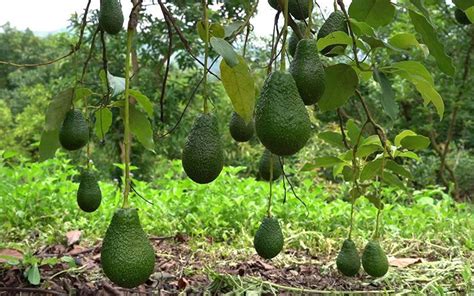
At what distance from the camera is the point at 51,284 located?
1306 millimetres

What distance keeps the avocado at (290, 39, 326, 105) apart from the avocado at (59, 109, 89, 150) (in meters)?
0.46

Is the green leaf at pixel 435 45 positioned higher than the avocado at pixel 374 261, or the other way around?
the green leaf at pixel 435 45

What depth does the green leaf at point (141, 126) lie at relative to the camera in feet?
3.31

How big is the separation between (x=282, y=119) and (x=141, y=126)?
0.54 metres

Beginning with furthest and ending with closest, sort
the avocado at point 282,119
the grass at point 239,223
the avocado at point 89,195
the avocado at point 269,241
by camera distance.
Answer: the grass at point 239,223 → the avocado at point 89,195 → the avocado at point 269,241 → the avocado at point 282,119

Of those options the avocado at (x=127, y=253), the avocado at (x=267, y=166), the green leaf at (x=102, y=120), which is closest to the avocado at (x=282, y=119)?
the avocado at (x=127, y=253)

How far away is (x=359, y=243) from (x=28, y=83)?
40.7 feet

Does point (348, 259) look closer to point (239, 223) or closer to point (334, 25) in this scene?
point (334, 25)

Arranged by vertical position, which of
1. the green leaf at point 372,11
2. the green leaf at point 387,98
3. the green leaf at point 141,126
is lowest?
the green leaf at point 141,126

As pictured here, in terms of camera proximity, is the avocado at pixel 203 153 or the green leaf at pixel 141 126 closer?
the avocado at pixel 203 153

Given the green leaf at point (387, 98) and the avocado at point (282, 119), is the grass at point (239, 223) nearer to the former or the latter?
the green leaf at point (387, 98)

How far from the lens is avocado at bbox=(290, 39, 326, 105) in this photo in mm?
584

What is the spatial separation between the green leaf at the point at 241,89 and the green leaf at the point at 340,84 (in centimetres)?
16

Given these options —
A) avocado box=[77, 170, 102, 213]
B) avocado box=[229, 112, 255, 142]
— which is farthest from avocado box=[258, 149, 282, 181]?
avocado box=[77, 170, 102, 213]
